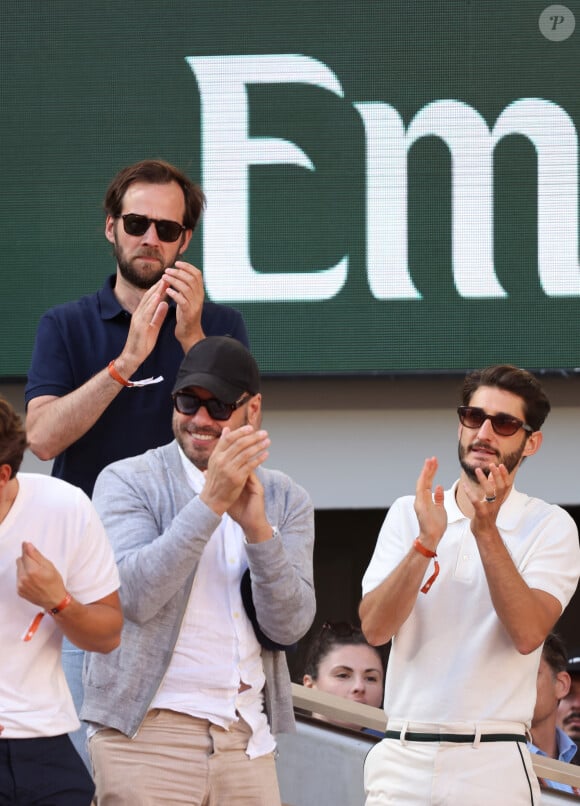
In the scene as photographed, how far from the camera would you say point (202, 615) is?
2.53 meters

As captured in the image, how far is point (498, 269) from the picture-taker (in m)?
4.93

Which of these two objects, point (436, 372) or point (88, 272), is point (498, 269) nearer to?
point (436, 372)

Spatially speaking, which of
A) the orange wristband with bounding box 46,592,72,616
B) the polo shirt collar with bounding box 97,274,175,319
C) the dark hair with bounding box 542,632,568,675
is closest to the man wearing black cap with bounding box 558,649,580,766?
the dark hair with bounding box 542,632,568,675

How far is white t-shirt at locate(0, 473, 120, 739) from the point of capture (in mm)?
2256

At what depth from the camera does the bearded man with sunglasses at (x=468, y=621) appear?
2705 millimetres

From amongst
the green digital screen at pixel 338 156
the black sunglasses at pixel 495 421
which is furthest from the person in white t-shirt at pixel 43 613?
the green digital screen at pixel 338 156

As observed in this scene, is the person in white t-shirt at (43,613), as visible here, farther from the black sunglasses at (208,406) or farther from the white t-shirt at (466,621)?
the white t-shirt at (466,621)

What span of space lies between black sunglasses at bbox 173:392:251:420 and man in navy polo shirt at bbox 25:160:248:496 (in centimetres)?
35

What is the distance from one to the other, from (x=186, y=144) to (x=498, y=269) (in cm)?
121

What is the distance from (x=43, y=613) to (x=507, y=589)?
94 centimetres

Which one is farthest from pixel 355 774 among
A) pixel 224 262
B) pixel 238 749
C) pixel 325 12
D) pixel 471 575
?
pixel 325 12

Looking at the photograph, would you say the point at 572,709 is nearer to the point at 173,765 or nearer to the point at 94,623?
the point at 173,765

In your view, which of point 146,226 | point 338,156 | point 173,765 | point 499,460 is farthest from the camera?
point 338,156

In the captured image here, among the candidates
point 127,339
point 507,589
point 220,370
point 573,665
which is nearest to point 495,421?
point 507,589
